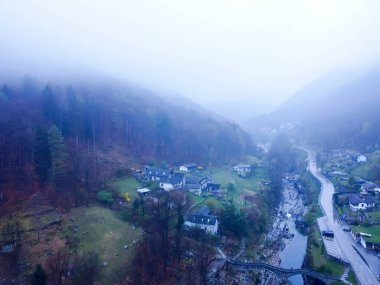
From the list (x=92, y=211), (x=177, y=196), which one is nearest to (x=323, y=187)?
(x=177, y=196)

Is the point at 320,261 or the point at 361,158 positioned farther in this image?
the point at 361,158

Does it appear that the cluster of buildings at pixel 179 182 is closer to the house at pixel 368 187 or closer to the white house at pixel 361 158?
the house at pixel 368 187

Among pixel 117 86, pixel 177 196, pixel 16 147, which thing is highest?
pixel 117 86

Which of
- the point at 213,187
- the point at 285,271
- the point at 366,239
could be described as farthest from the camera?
the point at 213,187

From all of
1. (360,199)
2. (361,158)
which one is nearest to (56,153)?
(360,199)

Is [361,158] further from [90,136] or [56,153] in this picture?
[56,153]

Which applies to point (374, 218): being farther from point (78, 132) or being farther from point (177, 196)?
point (78, 132)

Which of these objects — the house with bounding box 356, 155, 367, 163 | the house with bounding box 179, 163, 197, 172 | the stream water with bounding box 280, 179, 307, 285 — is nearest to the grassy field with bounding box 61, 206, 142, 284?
the stream water with bounding box 280, 179, 307, 285

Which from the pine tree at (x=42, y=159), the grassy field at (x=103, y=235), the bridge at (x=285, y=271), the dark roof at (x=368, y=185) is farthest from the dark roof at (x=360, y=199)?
the pine tree at (x=42, y=159)
